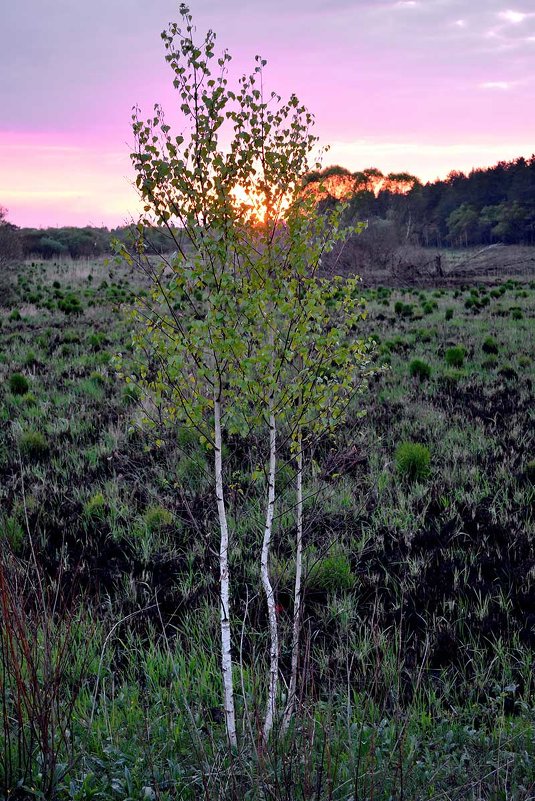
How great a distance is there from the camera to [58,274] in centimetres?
3127

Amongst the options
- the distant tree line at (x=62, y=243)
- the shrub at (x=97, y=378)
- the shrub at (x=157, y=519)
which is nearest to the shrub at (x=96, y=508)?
the shrub at (x=157, y=519)

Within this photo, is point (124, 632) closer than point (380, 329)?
Yes

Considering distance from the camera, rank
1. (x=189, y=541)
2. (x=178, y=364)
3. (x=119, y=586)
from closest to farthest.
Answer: (x=178, y=364)
(x=119, y=586)
(x=189, y=541)

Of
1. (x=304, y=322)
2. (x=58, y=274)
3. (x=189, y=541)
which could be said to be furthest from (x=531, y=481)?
(x=58, y=274)

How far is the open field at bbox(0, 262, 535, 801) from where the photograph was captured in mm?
2498

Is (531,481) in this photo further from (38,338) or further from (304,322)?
(38,338)

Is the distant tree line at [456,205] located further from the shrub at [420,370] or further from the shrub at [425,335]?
the shrub at [420,370]

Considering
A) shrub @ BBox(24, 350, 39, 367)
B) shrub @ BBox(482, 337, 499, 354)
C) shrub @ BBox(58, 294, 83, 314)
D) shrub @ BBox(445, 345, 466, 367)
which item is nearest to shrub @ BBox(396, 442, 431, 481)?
shrub @ BBox(445, 345, 466, 367)

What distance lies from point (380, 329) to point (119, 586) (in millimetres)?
12273

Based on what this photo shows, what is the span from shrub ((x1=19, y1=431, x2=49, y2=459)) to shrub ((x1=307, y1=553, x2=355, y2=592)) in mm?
4141

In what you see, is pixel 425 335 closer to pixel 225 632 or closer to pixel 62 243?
pixel 225 632

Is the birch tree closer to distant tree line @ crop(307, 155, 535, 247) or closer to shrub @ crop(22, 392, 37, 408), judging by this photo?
shrub @ crop(22, 392, 37, 408)

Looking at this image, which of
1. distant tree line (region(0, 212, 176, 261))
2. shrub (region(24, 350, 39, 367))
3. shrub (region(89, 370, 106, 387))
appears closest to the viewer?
shrub (region(89, 370, 106, 387))

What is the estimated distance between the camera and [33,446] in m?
7.27
